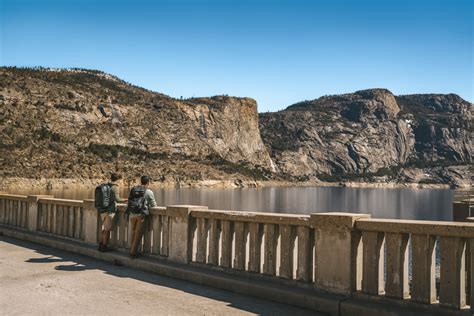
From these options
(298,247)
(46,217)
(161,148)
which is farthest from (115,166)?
(298,247)

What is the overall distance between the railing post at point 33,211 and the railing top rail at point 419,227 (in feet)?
32.8

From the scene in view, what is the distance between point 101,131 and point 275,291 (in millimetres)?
132784

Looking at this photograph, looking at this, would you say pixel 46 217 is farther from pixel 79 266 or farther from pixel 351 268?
pixel 351 268

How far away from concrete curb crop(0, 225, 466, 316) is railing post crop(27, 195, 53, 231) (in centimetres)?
360

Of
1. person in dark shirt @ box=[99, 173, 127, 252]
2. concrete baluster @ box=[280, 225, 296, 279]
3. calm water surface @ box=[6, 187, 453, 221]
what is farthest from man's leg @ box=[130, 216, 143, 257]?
calm water surface @ box=[6, 187, 453, 221]

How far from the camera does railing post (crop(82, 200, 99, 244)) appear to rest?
11227 mm

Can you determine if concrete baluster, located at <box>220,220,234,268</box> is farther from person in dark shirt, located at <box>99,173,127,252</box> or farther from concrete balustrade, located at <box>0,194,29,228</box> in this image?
concrete balustrade, located at <box>0,194,29,228</box>

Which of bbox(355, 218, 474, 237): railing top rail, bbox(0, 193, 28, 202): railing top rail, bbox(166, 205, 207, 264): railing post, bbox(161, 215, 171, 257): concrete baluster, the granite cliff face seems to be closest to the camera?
bbox(355, 218, 474, 237): railing top rail

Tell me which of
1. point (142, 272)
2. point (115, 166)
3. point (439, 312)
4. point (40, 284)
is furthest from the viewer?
point (115, 166)

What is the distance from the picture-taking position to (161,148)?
149 m

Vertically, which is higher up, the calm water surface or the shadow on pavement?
the shadow on pavement

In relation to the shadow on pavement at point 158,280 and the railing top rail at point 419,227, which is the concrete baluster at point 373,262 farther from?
the shadow on pavement at point 158,280

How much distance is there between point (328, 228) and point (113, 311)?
3202 millimetres

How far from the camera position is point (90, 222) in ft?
37.3
